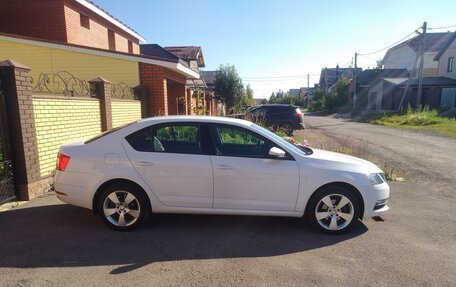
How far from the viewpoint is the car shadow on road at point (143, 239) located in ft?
11.9

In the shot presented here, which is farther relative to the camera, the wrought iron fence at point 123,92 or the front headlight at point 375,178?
the wrought iron fence at point 123,92

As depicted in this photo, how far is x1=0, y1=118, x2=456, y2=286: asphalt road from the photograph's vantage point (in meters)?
3.25

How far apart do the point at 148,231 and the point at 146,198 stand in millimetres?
437

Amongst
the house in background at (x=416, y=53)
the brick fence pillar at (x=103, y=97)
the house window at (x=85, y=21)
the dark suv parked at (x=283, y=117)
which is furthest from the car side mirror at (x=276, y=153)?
the house in background at (x=416, y=53)

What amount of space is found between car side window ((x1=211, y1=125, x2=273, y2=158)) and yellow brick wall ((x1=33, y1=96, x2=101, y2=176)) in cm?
359

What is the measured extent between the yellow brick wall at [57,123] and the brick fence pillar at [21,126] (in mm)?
456

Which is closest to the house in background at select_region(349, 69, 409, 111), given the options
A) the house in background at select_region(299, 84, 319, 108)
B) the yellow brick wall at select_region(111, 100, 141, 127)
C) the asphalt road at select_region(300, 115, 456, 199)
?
the asphalt road at select_region(300, 115, 456, 199)

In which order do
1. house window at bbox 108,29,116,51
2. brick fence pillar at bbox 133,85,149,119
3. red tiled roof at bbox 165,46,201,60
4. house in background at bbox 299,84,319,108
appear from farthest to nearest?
1. house in background at bbox 299,84,319,108
2. red tiled roof at bbox 165,46,201,60
3. house window at bbox 108,29,116,51
4. brick fence pillar at bbox 133,85,149,119

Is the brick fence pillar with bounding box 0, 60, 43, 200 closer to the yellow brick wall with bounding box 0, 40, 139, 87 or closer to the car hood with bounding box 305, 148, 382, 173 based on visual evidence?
the car hood with bounding box 305, 148, 382, 173

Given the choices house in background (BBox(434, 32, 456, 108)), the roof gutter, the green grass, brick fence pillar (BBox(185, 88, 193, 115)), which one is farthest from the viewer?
house in background (BBox(434, 32, 456, 108))

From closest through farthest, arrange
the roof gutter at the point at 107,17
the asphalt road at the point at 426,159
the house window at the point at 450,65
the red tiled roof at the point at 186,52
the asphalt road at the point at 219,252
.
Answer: the asphalt road at the point at 219,252
the asphalt road at the point at 426,159
the roof gutter at the point at 107,17
the red tiled roof at the point at 186,52
the house window at the point at 450,65

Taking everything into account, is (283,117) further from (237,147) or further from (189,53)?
(189,53)

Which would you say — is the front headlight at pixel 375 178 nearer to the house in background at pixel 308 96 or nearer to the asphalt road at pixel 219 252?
the asphalt road at pixel 219 252

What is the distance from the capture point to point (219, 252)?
12.4 feet
